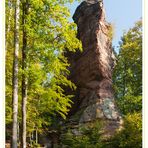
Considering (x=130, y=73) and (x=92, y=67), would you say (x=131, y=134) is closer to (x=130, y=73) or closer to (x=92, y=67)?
(x=92, y=67)

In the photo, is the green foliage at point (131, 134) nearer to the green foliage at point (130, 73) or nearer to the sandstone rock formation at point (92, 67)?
the sandstone rock formation at point (92, 67)

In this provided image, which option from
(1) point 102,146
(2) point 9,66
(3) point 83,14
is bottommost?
(1) point 102,146

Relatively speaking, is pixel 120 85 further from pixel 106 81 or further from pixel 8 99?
pixel 8 99

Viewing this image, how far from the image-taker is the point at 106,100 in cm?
1384

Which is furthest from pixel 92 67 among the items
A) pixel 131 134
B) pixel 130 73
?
pixel 131 134

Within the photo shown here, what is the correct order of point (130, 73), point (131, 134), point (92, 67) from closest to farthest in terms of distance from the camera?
point (131, 134), point (92, 67), point (130, 73)

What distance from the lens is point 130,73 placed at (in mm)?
15664

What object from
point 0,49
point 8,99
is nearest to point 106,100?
point 8,99

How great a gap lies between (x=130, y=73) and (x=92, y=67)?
1782 millimetres

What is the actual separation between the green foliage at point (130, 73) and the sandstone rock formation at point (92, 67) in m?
0.83

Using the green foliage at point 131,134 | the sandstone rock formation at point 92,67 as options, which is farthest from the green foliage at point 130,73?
the green foliage at point 131,134

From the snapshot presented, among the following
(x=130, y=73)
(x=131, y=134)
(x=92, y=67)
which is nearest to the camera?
(x=131, y=134)

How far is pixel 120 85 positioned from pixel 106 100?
108 inches

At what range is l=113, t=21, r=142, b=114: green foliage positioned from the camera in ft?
49.5
